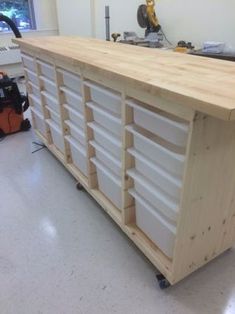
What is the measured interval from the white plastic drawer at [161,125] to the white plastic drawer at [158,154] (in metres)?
0.04

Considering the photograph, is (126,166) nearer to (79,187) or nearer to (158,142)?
(158,142)

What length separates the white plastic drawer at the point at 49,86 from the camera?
6.53ft

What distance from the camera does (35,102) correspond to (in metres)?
2.54

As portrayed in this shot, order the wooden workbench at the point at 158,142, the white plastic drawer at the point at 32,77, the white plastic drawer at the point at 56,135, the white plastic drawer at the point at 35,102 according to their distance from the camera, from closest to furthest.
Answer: the wooden workbench at the point at 158,142 < the white plastic drawer at the point at 56,135 < the white plastic drawer at the point at 32,77 < the white plastic drawer at the point at 35,102

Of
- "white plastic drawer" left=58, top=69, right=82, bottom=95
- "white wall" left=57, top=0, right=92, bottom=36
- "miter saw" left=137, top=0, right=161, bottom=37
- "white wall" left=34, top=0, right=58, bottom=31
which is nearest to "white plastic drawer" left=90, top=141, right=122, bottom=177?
"white plastic drawer" left=58, top=69, right=82, bottom=95

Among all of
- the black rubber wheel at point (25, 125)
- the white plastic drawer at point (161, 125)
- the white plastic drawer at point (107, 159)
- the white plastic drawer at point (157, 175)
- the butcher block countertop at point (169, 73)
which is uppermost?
the butcher block countertop at point (169, 73)

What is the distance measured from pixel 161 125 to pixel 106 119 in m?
0.47

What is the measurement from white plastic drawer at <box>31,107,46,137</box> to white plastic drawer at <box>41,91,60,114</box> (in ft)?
0.81

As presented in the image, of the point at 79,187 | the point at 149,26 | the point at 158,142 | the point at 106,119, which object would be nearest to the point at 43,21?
the point at 149,26

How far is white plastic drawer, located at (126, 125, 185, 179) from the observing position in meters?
1.05

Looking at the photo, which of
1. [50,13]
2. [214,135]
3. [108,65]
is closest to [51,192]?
[108,65]

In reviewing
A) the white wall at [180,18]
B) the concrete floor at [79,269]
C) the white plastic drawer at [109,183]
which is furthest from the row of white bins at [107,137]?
the white wall at [180,18]

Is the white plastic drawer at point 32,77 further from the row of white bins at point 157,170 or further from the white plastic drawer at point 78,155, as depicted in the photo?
the row of white bins at point 157,170

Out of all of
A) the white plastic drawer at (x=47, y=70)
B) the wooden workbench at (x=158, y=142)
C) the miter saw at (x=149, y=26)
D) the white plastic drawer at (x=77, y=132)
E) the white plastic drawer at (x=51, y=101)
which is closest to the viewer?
the wooden workbench at (x=158, y=142)
